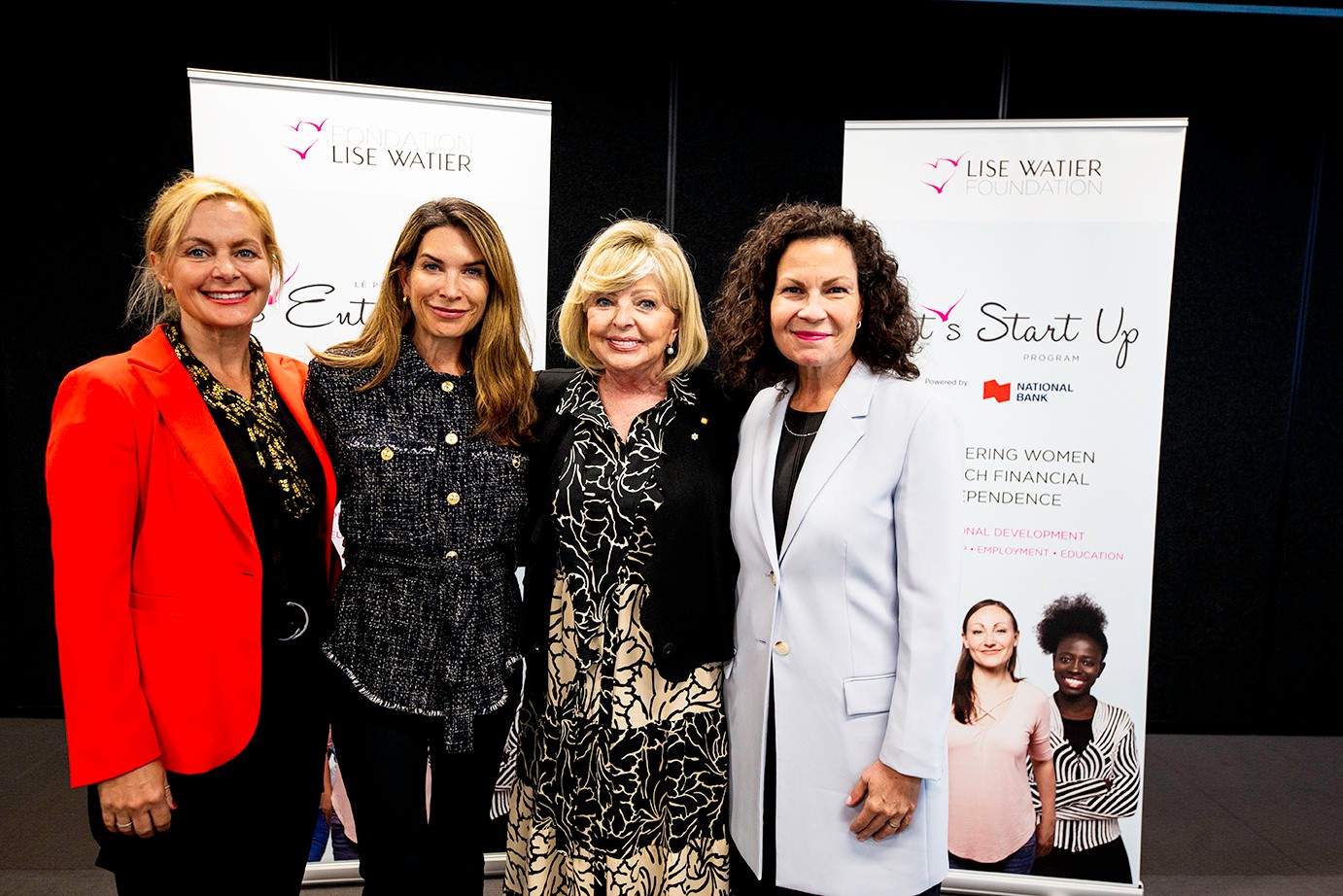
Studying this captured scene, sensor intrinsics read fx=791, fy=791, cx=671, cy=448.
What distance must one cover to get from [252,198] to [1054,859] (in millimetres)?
3042

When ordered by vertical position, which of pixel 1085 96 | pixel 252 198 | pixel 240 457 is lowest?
pixel 240 457

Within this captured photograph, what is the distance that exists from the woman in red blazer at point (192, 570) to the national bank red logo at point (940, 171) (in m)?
1.96

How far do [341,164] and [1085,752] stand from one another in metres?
3.06

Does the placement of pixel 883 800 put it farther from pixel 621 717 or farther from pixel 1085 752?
pixel 1085 752

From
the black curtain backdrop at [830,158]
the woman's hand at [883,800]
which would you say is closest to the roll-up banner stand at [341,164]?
the black curtain backdrop at [830,158]

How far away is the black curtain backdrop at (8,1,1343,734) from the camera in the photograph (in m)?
3.52

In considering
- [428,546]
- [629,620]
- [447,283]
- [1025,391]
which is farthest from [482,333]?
[1025,391]

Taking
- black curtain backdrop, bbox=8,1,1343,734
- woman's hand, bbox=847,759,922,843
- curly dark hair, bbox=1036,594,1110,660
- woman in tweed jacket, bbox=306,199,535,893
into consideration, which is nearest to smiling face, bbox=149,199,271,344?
woman in tweed jacket, bbox=306,199,535,893

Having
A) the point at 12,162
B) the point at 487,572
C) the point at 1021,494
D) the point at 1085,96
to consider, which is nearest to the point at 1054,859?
the point at 1021,494

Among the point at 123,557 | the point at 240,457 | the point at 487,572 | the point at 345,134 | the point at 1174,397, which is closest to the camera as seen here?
the point at 123,557

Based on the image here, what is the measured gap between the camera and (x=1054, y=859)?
2.67 metres

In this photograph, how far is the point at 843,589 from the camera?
145 cm

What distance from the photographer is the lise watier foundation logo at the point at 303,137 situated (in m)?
2.44

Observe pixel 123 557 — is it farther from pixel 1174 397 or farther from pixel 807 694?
pixel 1174 397
